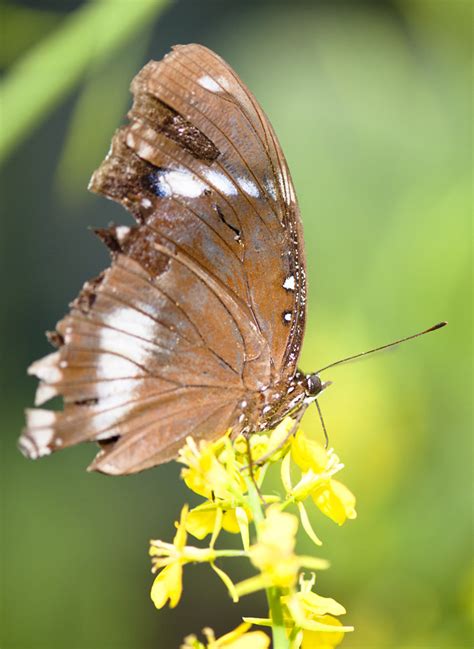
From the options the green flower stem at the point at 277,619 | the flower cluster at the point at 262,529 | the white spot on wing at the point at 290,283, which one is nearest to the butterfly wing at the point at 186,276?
the white spot on wing at the point at 290,283

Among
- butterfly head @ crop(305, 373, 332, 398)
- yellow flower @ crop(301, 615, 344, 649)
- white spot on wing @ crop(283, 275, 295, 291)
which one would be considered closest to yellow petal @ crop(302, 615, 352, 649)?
yellow flower @ crop(301, 615, 344, 649)

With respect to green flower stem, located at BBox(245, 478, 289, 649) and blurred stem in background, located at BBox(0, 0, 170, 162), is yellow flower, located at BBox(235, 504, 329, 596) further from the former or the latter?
blurred stem in background, located at BBox(0, 0, 170, 162)

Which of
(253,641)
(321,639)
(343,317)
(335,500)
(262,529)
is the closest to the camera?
(253,641)

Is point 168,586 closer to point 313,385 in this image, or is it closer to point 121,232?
point 313,385

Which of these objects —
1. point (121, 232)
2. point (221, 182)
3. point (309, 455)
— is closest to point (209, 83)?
point (221, 182)

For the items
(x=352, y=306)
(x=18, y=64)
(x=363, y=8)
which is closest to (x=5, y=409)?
(x=352, y=306)

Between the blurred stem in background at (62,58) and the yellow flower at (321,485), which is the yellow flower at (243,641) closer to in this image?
the yellow flower at (321,485)
